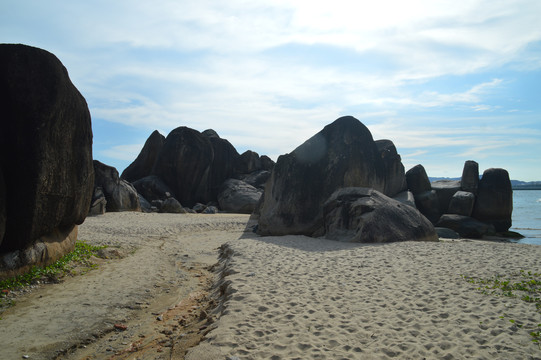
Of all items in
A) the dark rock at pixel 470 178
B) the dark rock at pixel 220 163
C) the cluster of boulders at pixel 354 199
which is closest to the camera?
the cluster of boulders at pixel 354 199

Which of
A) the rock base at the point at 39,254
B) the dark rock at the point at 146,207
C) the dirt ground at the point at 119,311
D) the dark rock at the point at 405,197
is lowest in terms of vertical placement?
the dirt ground at the point at 119,311

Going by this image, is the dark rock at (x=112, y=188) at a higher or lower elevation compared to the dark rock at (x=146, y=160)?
lower

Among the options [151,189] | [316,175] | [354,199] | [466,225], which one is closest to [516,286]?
[354,199]

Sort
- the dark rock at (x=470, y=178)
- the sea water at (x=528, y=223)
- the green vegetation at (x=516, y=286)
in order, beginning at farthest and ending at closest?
the dark rock at (x=470, y=178), the sea water at (x=528, y=223), the green vegetation at (x=516, y=286)

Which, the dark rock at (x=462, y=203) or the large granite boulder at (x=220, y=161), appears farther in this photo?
the large granite boulder at (x=220, y=161)

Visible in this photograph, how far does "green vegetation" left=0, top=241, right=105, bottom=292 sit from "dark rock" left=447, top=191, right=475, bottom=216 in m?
24.7

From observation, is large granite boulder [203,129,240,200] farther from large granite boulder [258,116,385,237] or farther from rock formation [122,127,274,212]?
large granite boulder [258,116,385,237]

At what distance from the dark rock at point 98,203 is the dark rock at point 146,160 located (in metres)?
15.4

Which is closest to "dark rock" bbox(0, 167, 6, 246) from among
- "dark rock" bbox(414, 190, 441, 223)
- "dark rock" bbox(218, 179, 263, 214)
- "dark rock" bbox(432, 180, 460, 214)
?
"dark rock" bbox(218, 179, 263, 214)

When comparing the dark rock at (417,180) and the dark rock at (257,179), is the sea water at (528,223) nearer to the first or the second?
the dark rock at (417,180)

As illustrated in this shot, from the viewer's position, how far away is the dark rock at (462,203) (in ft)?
92.5

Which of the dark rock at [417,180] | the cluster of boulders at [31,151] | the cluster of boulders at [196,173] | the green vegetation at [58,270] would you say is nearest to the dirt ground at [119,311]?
the green vegetation at [58,270]

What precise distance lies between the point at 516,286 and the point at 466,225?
20644mm

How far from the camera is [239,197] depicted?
34.8 metres
